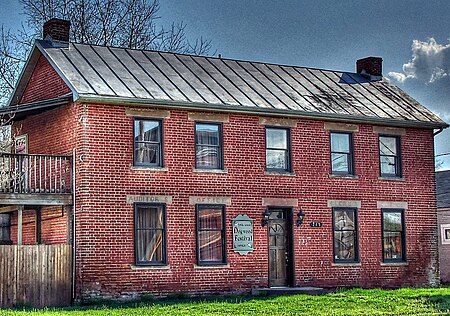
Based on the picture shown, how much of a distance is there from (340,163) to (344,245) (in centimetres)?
274

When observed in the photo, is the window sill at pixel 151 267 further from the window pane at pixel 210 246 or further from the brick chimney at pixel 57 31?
the brick chimney at pixel 57 31

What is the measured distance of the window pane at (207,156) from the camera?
28609mm

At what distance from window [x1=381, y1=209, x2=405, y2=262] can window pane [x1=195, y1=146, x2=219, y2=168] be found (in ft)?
22.0

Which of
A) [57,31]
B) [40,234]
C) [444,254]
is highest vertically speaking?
[57,31]

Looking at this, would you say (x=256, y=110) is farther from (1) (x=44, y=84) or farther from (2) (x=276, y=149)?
(1) (x=44, y=84)

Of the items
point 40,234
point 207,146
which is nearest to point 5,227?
point 40,234

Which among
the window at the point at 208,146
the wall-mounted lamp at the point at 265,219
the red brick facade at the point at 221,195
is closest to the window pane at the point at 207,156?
the window at the point at 208,146

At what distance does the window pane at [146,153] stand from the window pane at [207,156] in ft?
4.50

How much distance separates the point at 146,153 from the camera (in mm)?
27656

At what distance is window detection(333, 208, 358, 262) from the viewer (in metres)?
30.9

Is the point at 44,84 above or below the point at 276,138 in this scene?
above

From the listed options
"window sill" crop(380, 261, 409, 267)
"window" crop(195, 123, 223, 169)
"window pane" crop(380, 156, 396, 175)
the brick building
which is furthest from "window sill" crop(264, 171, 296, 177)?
"window sill" crop(380, 261, 409, 267)

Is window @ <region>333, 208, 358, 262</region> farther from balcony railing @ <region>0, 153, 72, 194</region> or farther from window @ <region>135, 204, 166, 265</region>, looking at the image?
balcony railing @ <region>0, 153, 72, 194</region>

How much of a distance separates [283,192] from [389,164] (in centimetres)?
473
